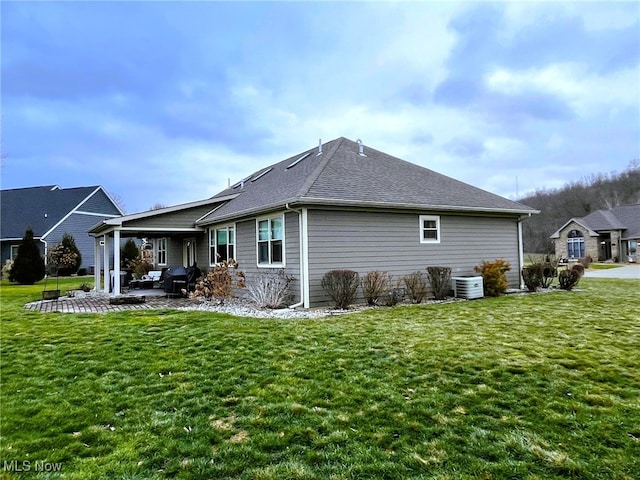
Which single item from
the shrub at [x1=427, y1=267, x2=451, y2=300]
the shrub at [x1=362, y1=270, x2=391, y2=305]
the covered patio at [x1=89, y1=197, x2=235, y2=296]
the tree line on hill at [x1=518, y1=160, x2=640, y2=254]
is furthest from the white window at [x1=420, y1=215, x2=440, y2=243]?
the tree line on hill at [x1=518, y1=160, x2=640, y2=254]

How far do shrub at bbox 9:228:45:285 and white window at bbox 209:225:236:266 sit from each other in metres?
12.0

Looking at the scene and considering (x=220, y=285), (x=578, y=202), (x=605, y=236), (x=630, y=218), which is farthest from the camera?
(x=578, y=202)

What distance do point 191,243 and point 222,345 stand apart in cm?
1170

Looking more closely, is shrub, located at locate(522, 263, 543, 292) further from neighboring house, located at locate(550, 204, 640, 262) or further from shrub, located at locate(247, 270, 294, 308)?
neighboring house, located at locate(550, 204, 640, 262)

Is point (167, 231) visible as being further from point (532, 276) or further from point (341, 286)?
point (532, 276)

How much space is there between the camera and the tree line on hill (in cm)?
4866

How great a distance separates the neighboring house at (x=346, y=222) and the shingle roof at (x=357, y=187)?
0.04m

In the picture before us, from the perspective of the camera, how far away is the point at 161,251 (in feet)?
63.7

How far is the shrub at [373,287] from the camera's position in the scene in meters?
9.60

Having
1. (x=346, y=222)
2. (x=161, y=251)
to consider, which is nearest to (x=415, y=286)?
(x=346, y=222)

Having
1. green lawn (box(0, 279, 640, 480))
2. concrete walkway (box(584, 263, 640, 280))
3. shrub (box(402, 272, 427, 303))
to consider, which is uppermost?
shrub (box(402, 272, 427, 303))

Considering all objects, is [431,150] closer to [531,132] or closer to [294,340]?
[531,132]

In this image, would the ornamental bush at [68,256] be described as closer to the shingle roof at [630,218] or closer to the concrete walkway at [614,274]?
the concrete walkway at [614,274]

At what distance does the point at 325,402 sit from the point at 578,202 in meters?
56.8
